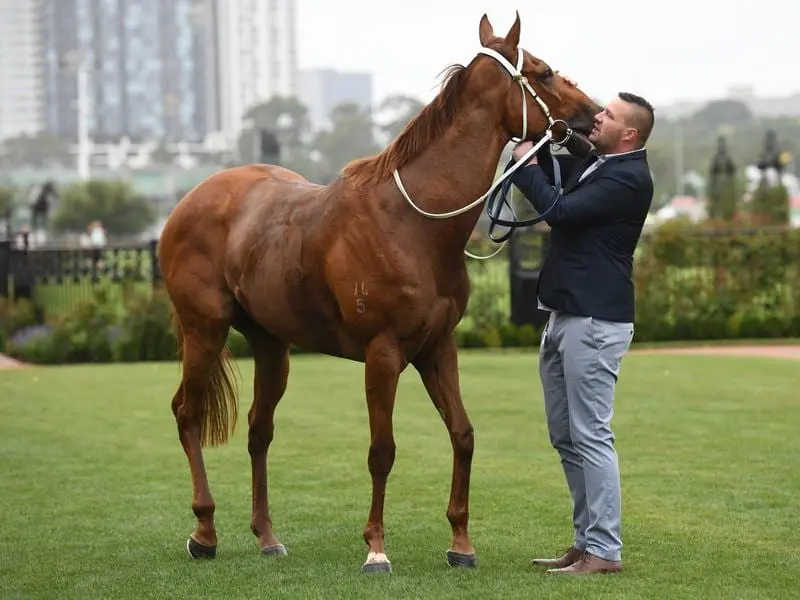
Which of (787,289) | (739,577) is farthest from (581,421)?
(787,289)

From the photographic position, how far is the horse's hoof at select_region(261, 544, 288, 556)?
5.78 m

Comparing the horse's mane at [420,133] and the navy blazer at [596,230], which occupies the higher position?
the horse's mane at [420,133]

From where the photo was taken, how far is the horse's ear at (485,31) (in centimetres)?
521

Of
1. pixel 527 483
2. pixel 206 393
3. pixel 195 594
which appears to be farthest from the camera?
pixel 527 483

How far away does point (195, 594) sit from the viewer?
5125mm

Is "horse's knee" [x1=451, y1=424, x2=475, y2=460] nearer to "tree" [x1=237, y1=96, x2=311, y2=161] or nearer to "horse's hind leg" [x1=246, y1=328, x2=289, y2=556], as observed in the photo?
"horse's hind leg" [x1=246, y1=328, x2=289, y2=556]

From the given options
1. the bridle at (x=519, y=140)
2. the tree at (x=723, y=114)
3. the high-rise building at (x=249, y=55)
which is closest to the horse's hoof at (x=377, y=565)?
the bridle at (x=519, y=140)

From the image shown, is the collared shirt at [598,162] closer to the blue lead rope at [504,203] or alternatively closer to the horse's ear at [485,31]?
the blue lead rope at [504,203]

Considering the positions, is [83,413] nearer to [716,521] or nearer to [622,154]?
[716,521]

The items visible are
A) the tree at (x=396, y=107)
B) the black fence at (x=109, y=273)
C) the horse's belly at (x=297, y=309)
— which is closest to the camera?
the horse's belly at (x=297, y=309)

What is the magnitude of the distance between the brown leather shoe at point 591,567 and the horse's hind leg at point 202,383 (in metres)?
1.60

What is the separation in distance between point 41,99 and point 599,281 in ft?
581

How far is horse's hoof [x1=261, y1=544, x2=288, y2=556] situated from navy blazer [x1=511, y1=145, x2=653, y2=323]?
5.23ft

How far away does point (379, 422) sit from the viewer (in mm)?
5316
